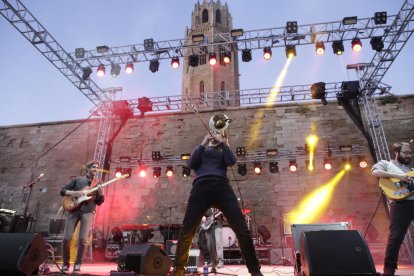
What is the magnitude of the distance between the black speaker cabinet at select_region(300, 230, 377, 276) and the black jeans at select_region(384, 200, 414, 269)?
147cm

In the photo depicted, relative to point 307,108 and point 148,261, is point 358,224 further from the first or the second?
point 148,261

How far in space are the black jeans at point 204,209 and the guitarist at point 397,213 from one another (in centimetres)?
195

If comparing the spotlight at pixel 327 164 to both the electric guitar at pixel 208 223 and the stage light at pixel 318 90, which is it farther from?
the electric guitar at pixel 208 223

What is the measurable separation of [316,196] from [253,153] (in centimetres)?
286

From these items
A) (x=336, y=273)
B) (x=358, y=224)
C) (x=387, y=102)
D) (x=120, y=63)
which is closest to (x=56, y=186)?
(x=120, y=63)

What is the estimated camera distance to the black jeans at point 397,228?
370cm

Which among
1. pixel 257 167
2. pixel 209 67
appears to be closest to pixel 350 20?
pixel 257 167

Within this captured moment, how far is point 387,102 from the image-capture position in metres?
12.3

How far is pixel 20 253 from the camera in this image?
2.97 metres

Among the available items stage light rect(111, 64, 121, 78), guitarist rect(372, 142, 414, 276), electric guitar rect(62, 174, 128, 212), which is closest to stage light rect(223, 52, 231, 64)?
stage light rect(111, 64, 121, 78)

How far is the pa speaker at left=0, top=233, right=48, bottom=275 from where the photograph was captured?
9.51ft

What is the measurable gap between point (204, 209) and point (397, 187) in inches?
105

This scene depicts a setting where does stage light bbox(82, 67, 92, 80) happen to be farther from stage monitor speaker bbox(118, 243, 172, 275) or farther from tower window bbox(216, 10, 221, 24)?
tower window bbox(216, 10, 221, 24)

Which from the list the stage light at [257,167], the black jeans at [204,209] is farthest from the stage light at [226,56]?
the black jeans at [204,209]
